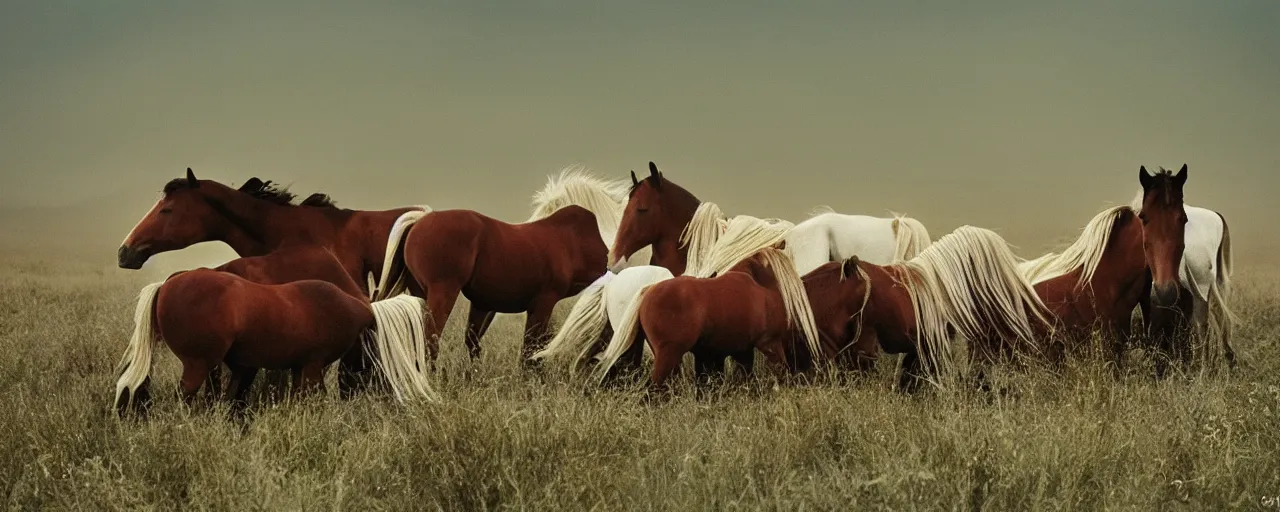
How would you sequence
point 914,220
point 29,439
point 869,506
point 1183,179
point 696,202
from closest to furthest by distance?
point 869,506
point 29,439
point 1183,179
point 696,202
point 914,220

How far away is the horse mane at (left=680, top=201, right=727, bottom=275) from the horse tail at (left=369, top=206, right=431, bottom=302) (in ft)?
→ 6.18

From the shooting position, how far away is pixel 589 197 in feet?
27.3

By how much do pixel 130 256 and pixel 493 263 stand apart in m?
2.43

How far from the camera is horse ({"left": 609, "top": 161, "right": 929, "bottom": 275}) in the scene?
300 inches

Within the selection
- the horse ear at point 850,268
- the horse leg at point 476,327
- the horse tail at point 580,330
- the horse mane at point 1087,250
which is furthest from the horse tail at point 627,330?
the horse mane at point 1087,250

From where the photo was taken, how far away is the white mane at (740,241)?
6.66 meters

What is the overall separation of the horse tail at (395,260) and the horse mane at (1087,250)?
4237mm

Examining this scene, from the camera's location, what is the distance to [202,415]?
501 cm

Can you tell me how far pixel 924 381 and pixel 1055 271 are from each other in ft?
4.62

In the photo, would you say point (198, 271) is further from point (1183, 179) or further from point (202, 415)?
point (1183, 179)

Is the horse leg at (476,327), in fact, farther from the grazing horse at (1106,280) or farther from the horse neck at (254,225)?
the grazing horse at (1106,280)

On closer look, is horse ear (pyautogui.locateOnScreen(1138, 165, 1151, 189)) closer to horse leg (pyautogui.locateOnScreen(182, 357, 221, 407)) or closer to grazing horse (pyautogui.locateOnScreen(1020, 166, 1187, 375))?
grazing horse (pyautogui.locateOnScreen(1020, 166, 1187, 375))

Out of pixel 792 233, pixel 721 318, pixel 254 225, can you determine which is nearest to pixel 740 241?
pixel 721 318

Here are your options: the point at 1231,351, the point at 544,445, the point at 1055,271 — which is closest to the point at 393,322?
the point at 544,445
